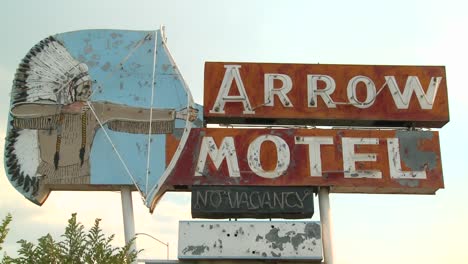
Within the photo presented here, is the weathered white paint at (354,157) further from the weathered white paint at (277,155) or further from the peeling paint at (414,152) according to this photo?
the weathered white paint at (277,155)

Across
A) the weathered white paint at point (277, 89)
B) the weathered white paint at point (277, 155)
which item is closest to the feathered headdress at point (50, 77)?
the weathered white paint at point (277, 155)

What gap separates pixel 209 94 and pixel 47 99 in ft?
12.2

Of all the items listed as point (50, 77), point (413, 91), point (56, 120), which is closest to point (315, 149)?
point (413, 91)

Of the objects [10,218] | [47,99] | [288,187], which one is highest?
[47,99]

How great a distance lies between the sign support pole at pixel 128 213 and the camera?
13836 millimetres

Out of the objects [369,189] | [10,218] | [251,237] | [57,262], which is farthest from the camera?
[369,189]

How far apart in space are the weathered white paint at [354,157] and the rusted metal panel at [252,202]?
1016mm

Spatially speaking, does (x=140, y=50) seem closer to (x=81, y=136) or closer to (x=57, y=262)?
(x=81, y=136)

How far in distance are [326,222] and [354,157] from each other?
1604mm

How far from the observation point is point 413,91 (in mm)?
15258

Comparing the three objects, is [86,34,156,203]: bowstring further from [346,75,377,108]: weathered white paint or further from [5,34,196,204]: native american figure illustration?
[346,75,377,108]: weathered white paint

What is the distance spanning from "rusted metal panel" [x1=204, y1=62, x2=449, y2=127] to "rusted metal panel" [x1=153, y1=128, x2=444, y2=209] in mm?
369

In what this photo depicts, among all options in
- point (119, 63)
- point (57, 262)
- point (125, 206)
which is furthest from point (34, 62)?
point (57, 262)

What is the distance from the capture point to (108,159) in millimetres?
14344
